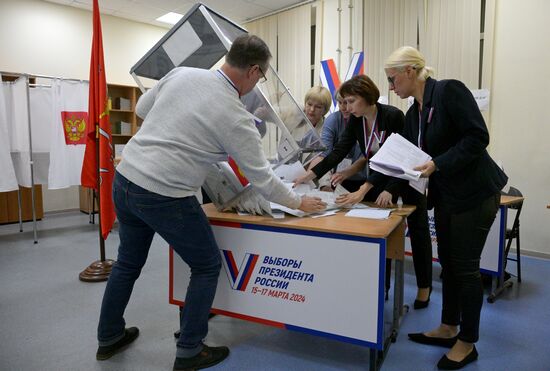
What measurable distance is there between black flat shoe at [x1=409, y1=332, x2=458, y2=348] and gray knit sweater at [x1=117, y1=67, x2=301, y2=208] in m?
1.19

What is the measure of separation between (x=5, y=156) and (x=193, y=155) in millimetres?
3417

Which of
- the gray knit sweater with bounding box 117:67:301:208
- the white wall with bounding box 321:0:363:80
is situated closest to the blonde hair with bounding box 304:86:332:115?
the gray knit sweater with bounding box 117:67:301:208

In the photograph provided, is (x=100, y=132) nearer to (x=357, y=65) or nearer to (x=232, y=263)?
(x=232, y=263)

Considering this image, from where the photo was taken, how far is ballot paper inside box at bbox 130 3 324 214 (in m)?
1.74

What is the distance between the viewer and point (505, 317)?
7.68 ft

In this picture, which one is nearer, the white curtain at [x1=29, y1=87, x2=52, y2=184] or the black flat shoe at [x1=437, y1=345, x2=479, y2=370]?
the black flat shoe at [x1=437, y1=345, x2=479, y2=370]

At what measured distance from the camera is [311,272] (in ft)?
5.49

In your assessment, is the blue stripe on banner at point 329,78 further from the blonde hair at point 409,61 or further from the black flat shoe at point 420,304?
the blonde hair at point 409,61

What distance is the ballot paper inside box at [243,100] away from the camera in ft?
5.72

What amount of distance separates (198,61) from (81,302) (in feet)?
5.70

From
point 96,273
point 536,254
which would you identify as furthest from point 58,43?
point 536,254

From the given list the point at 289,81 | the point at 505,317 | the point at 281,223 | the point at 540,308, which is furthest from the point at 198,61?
the point at 289,81

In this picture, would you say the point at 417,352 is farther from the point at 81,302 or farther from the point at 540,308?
the point at 81,302

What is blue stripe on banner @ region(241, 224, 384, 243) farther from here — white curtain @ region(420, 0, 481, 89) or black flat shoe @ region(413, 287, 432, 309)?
white curtain @ region(420, 0, 481, 89)
